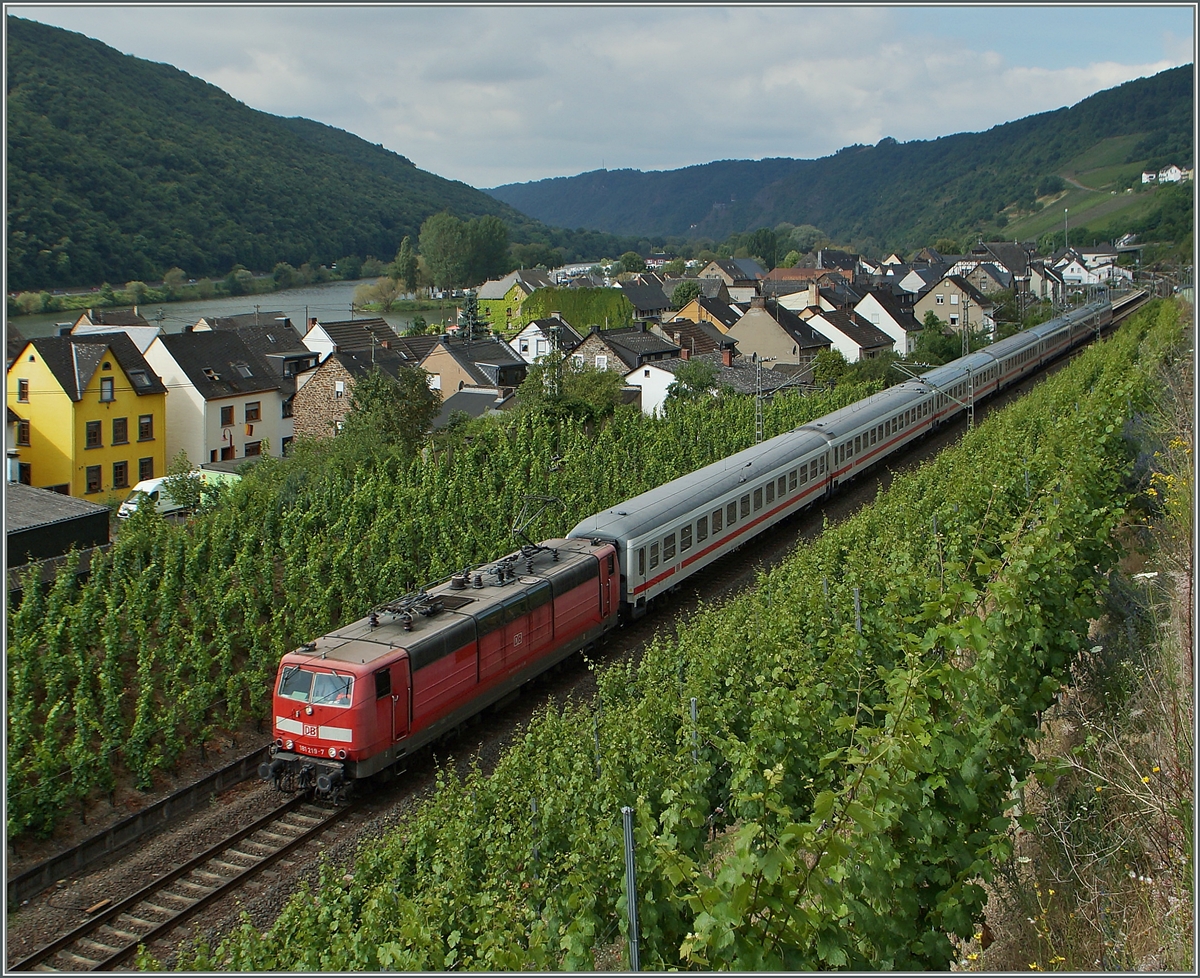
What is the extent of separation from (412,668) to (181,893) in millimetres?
4215

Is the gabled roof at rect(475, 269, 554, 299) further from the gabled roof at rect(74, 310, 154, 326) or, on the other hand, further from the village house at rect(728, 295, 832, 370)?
the gabled roof at rect(74, 310, 154, 326)

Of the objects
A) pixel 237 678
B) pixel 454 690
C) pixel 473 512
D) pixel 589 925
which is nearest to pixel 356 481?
pixel 473 512

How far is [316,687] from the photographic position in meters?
15.2

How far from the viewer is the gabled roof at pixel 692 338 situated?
234 ft

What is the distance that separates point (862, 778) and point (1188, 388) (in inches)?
1063

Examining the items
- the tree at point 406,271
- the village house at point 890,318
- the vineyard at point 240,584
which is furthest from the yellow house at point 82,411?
the tree at point 406,271

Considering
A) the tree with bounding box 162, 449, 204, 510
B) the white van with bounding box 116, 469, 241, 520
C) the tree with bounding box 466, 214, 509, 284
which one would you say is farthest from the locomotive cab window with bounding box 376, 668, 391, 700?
the tree with bounding box 466, 214, 509, 284

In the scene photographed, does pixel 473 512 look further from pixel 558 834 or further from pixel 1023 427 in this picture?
pixel 558 834

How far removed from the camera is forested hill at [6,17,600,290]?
94750 mm

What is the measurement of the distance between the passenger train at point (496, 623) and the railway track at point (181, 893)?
57 cm

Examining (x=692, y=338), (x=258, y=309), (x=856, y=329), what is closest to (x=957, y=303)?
(x=856, y=329)

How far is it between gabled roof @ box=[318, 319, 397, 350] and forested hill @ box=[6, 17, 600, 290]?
19.8 m

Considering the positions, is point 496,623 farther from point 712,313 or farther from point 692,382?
point 712,313

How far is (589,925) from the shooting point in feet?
27.8
